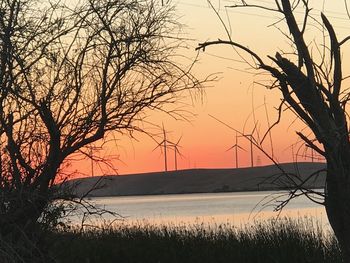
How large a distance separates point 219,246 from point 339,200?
10.3m

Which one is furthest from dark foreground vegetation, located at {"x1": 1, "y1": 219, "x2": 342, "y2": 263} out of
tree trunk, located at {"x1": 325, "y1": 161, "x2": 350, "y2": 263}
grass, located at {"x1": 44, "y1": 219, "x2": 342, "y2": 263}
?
tree trunk, located at {"x1": 325, "y1": 161, "x2": 350, "y2": 263}

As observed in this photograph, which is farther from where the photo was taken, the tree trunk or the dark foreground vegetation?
the dark foreground vegetation

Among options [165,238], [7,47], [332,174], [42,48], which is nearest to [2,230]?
[7,47]

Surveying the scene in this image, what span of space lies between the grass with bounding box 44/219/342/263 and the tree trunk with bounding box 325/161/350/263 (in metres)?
7.67

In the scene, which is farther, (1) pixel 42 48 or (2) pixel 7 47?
(1) pixel 42 48

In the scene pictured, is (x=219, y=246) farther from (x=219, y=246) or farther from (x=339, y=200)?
(x=339, y=200)

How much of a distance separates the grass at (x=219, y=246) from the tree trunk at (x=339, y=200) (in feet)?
25.1

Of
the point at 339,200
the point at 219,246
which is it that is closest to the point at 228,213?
the point at 219,246

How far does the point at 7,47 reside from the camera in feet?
20.4

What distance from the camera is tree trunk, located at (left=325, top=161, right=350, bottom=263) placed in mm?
3721

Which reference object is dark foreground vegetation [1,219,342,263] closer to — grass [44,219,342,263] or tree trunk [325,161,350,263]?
grass [44,219,342,263]

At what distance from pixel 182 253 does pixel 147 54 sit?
6.98m

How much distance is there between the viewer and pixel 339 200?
3857mm

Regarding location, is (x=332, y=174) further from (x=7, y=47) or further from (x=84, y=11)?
(x=84, y=11)
